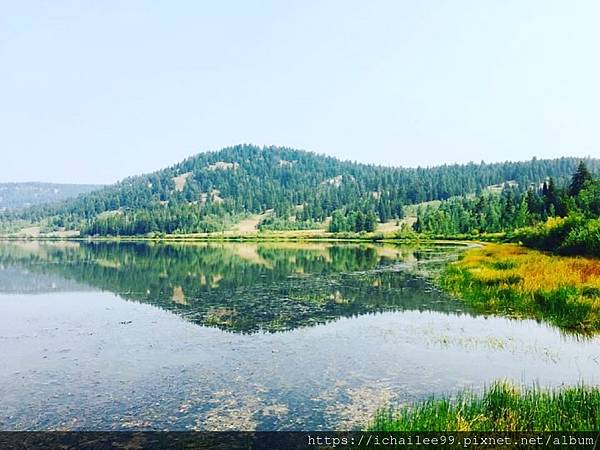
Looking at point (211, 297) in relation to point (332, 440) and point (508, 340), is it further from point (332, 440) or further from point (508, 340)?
point (332, 440)

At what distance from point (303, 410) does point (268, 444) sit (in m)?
2.63

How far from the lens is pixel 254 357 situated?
2194 centimetres

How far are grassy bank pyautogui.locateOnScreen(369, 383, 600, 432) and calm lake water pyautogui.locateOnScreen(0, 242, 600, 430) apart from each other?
84.5 inches

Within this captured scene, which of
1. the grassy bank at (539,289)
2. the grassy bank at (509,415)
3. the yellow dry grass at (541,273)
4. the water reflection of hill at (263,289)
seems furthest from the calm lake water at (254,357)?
the yellow dry grass at (541,273)

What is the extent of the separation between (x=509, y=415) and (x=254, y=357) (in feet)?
38.6

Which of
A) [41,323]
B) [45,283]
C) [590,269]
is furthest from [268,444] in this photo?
[45,283]

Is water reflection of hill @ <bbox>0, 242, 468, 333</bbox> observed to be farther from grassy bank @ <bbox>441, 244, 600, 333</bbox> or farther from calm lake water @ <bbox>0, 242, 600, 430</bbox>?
grassy bank @ <bbox>441, 244, 600, 333</bbox>

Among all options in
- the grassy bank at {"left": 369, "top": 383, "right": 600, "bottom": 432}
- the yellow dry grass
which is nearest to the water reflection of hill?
the yellow dry grass

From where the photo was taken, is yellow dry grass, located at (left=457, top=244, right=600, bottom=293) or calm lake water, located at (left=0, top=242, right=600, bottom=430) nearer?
calm lake water, located at (left=0, top=242, right=600, bottom=430)

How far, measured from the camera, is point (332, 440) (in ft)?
42.4

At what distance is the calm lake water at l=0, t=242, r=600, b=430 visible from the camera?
619 inches

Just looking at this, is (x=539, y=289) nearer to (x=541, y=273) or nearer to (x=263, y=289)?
(x=541, y=273)

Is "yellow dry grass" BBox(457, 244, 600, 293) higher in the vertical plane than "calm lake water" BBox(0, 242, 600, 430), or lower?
higher

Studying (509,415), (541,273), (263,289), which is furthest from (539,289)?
(263,289)
